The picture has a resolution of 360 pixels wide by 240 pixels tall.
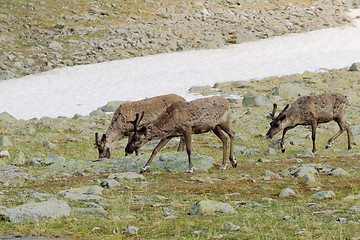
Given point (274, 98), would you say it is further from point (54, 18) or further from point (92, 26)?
point (54, 18)

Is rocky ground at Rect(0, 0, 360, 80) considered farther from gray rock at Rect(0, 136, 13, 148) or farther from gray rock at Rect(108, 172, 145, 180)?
gray rock at Rect(108, 172, 145, 180)

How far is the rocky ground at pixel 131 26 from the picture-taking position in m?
56.8

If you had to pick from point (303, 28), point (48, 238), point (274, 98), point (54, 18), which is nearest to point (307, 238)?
point (48, 238)

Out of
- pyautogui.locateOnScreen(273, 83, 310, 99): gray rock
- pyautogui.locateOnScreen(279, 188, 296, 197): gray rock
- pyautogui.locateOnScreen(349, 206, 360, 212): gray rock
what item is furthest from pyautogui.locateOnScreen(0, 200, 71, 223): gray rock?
pyautogui.locateOnScreen(273, 83, 310, 99): gray rock

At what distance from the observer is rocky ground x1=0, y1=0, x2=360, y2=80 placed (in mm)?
56844

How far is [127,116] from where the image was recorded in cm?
2178

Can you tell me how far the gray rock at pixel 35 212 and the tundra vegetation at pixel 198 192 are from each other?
0.60ft

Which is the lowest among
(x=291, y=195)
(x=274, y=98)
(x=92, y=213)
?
(x=274, y=98)

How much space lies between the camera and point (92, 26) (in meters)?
62.2

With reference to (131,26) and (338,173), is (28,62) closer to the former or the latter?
(131,26)

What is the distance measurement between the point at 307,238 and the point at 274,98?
3292 cm

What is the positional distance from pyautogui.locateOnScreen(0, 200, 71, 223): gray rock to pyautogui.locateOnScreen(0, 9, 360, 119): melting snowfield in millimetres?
32113

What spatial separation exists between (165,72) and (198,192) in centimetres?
4172

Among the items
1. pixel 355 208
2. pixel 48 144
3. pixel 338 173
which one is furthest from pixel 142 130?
pixel 48 144
